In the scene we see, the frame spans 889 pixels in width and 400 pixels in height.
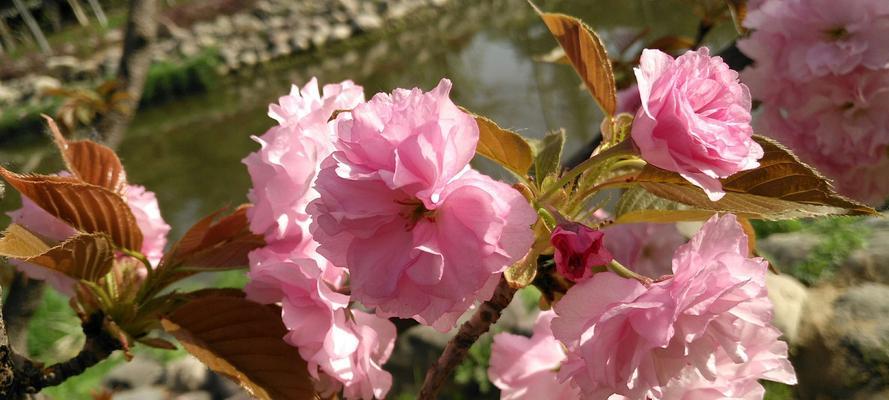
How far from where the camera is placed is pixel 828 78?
33.7 inches

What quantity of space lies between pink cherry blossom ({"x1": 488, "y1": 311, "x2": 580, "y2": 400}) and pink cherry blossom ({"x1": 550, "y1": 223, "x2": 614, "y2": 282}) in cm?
25

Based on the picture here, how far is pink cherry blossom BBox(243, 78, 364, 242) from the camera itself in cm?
63

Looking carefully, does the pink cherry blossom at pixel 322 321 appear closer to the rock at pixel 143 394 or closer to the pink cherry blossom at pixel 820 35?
the pink cherry blossom at pixel 820 35

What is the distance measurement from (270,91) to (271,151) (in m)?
9.59

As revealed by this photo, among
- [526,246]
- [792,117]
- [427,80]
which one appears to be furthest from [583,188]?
[427,80]

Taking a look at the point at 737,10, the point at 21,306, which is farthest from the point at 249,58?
the point at 737,10

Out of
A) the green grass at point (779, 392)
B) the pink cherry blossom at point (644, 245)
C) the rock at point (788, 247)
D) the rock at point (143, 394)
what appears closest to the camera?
the pink cherry blossom at point (644, 245)

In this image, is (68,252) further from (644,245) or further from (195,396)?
(195,396)

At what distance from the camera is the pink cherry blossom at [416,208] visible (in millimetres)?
466

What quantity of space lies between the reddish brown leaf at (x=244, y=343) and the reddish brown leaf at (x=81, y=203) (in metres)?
0.11

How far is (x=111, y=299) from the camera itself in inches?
32.8

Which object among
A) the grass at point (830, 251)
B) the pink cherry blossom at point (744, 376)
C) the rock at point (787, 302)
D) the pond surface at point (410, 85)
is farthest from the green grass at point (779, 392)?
the pond surface at point (410, 85)

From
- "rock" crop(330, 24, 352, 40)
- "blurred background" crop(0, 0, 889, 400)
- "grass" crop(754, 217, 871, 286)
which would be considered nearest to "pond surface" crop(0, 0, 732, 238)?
"blurred background" crop(0, 0, 889, 400)

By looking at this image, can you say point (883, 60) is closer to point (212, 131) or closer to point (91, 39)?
point (212, 131)
